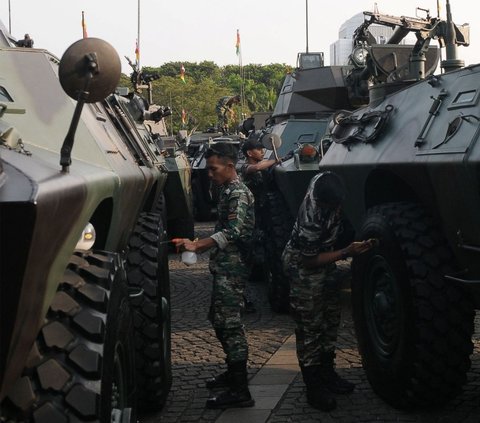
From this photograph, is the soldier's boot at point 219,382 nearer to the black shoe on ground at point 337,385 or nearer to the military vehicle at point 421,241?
the black shoe on ground at point 337,385

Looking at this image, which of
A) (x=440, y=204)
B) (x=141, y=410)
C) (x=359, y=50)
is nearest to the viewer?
(x=440, y=204)

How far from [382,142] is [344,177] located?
23.7 inches

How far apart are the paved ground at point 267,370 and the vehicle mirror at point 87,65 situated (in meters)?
2.54

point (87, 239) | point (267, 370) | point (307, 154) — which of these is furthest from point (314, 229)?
point (307, 154)

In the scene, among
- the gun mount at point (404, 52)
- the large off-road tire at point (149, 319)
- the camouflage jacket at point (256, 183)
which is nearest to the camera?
the large off-road tire at point (149, 319)

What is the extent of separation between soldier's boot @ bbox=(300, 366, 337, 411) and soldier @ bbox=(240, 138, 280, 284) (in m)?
2.83

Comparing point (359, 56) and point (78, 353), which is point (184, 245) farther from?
point (359, 56)

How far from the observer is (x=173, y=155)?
11.0m

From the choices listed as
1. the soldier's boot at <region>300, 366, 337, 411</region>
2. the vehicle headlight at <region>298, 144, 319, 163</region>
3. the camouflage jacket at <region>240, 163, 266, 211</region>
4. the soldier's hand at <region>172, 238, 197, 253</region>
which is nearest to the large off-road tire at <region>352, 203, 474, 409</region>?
the soldier's boot at <region>300, 366, 337, 411</region>

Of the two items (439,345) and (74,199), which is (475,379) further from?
(74,199)

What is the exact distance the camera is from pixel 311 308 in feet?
15.4

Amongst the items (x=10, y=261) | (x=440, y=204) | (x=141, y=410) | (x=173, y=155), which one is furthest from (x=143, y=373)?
(x=173, y=155)

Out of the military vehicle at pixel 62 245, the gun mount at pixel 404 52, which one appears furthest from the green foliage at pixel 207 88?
the military vehicle at pixel 62 245

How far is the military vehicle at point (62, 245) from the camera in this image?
76.2 inches
